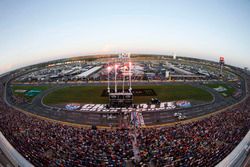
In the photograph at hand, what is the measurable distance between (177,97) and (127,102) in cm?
1742

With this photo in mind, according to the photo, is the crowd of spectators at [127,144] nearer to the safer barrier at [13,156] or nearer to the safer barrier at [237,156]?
the safer barrier at [237,156]

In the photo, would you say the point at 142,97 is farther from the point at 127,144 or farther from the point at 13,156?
the point at 13,156

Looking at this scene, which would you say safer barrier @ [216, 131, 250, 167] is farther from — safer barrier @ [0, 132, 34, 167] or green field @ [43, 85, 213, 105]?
green field @ [43, 85, 213, 105]

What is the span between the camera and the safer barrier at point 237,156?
52.9 feet

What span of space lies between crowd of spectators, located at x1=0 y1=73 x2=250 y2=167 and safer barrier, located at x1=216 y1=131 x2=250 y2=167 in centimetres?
114

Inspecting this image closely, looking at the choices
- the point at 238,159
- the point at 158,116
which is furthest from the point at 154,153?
the point at 158,116

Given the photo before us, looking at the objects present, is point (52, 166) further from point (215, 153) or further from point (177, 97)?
point (177, 97)

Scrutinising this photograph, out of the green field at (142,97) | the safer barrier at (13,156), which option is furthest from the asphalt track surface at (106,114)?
the safer barrier at (13,156)

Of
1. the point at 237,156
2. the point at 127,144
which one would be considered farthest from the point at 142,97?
the point at 237,156

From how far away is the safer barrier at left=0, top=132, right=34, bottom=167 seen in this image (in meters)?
16.3

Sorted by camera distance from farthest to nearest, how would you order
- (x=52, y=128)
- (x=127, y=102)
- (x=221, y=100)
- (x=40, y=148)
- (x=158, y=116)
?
(x=221, y=100)
(x=127, y=102)
(x=158, y=116)
(x=52, y=128)
(x=40, y=148)

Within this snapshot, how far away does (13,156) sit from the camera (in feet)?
59.2

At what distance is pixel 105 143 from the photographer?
21.6m

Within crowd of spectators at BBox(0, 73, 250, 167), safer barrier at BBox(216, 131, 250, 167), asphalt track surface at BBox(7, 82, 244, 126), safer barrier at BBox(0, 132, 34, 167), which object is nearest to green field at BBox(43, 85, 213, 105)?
asphalt track surface at BBox(7, 82, 244, 126)
